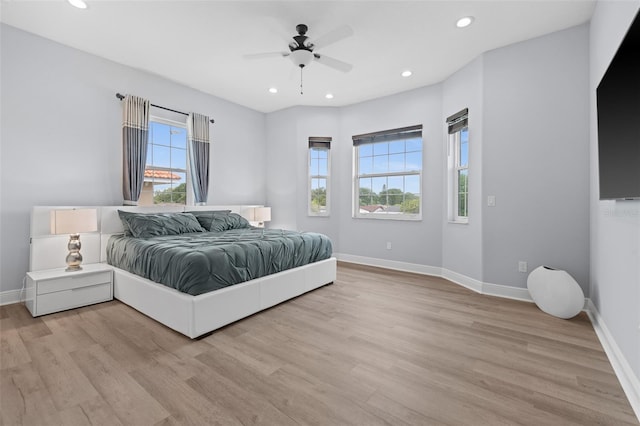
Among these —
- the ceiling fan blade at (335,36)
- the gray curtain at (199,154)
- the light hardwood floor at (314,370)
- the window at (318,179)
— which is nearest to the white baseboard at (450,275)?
the light hardwood floor at (314,370)

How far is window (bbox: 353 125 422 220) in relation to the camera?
181 inches

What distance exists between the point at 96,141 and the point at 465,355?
457cm

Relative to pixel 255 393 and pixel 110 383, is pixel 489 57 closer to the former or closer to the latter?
pixel 255 393

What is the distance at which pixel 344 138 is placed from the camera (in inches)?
208

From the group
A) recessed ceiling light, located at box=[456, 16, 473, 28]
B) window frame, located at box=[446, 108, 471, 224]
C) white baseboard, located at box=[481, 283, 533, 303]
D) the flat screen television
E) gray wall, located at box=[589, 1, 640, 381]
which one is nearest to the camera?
the flat screen television

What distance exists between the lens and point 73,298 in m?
2.84

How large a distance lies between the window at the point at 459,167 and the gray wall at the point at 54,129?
13.9 feet

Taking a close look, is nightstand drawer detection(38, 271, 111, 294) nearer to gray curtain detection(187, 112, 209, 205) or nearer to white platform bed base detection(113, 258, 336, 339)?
white platform bed base detection(113, 258, 336, 339)

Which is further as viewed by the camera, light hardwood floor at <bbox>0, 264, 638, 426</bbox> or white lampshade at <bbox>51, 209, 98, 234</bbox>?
white lampshade at <bbox>51, 209, 98, 234</bbox>

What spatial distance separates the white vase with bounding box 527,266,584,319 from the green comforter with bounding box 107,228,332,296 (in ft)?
7.83

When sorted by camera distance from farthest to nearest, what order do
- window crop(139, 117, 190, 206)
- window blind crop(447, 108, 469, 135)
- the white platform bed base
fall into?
1. window crop(139, 117, 190, 206)
2. window blind crop(447, 108, 469, 135)
3. the white platform bed base

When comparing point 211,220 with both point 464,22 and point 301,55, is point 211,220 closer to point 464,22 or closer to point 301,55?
point 301,55

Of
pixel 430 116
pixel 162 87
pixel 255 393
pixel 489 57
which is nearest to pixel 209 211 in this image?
pixel 162 87

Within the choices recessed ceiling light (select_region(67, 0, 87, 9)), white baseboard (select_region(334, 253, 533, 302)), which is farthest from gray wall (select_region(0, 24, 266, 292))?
white baseboard (select_region(334, 253, 533, 302))
